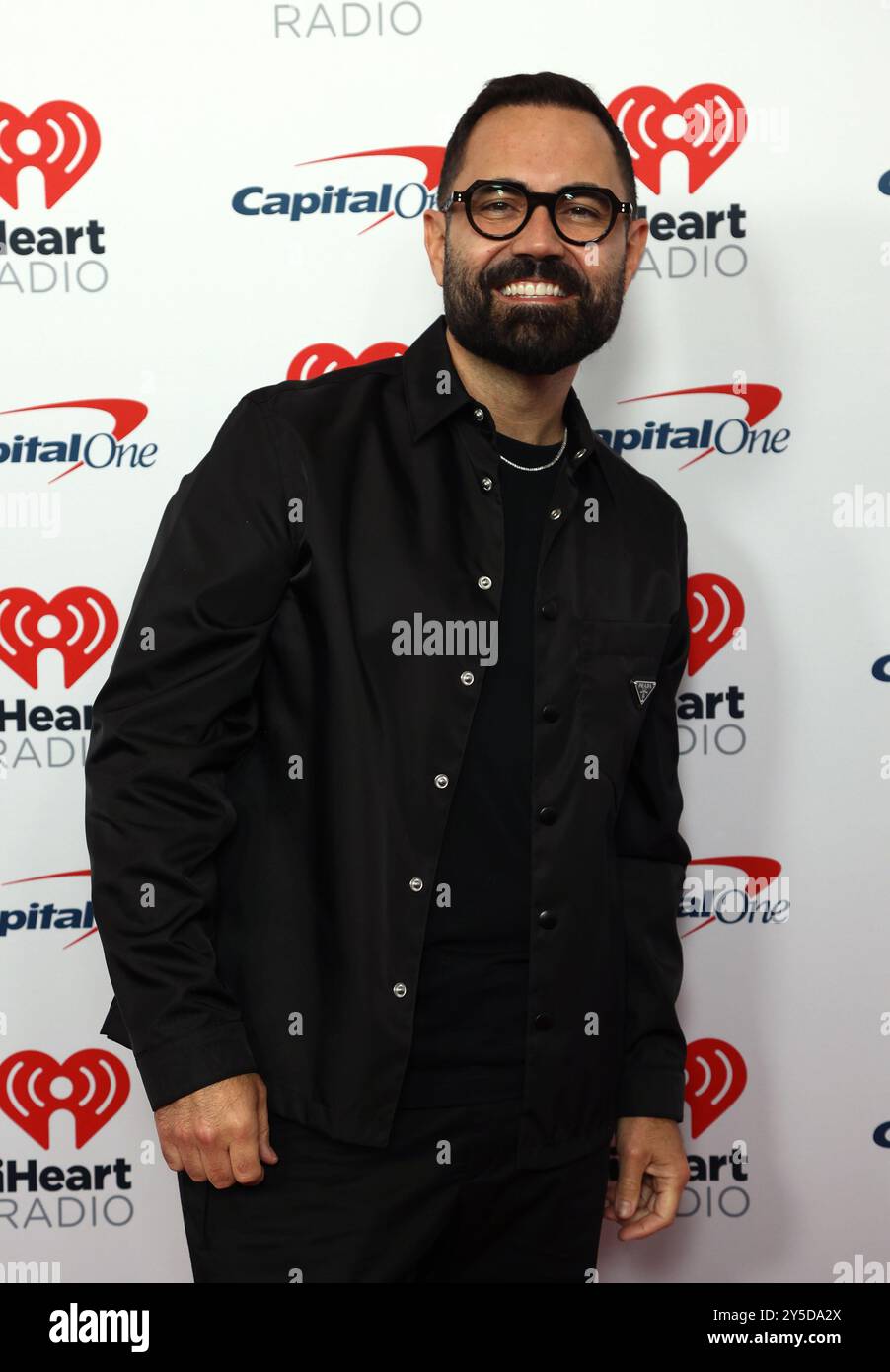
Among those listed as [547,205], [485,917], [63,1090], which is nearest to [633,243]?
[547,205]

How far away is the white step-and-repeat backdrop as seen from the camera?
211cm

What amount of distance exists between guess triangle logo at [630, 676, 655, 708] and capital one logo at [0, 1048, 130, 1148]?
3.96ft

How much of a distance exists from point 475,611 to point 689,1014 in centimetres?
112

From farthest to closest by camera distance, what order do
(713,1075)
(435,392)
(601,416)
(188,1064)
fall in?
1. (713,1075)
2. (601,416)
3. (435,392)
4. (188,1064)

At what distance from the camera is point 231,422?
62.2 inches

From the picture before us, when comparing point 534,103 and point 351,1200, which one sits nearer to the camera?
point 351,1200

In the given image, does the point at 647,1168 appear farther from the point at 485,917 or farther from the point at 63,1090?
the point at 63,1090

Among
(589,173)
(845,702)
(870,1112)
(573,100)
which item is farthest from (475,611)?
(870,1112)

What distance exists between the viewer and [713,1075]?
7.66 feet

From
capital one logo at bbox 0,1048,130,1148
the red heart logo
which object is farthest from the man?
capital one logo at bbox 0,1048,130,1148

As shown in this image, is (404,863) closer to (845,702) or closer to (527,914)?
(527,914)

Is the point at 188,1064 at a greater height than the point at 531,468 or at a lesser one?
lesser

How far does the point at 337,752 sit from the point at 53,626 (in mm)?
866

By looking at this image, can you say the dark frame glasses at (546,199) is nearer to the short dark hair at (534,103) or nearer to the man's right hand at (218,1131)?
the short dark hair at (534,103)
